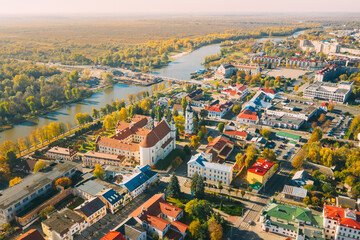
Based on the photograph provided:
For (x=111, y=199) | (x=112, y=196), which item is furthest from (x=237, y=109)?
(x=111, y=199)

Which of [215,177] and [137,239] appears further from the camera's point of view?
[215,177]

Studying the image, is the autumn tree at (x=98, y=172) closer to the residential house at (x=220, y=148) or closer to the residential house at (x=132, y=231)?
the residential house at (x=132, y=231)

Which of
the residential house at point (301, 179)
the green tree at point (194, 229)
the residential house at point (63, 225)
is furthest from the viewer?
the residential house at point (301, 179)

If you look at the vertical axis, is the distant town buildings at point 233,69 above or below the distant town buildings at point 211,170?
above

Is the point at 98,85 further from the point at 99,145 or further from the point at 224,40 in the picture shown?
the point at 224,40

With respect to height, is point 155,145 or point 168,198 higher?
point 155,145

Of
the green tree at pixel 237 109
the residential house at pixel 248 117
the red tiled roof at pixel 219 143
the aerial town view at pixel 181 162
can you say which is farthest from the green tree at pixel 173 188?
the green tree at pixel 237 109

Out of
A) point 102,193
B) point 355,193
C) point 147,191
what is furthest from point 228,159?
point 102,193
